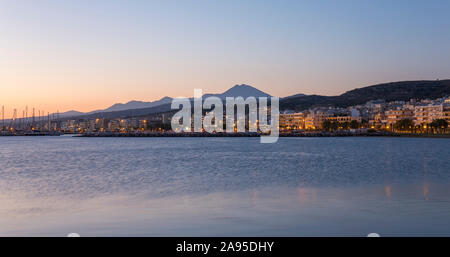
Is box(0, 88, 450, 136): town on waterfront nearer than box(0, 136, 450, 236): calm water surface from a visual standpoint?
No

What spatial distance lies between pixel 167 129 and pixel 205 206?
134m

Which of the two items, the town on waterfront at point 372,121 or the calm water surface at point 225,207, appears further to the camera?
the town on waterfront at point 372,121

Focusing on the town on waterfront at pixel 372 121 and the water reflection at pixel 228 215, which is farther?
the town on waterfront at pixel 372 121

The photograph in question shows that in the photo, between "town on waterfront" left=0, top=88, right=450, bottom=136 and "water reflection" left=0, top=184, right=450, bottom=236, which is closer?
"water reflection" left=0, top=184, right=450, bottom=236

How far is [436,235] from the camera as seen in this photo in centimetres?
714

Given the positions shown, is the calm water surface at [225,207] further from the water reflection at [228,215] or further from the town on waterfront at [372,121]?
the town on waterfront at [372,121]

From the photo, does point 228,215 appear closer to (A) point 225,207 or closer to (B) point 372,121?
(A) point 225,207

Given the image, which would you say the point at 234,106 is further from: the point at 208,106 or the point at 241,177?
the point at 241,177

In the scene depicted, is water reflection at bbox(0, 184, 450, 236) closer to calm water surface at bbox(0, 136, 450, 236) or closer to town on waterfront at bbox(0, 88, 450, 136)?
calm water surface at bbox(0, 136, 450, 236)

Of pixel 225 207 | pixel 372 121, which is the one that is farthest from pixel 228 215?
pixel 372 121

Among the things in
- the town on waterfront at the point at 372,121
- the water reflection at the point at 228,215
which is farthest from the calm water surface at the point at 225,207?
the town on waterfront at the point at 372,121

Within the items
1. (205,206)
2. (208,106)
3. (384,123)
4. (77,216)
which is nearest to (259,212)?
(205,206)

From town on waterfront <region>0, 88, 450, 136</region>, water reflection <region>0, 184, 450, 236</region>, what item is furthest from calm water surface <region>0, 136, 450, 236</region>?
town on waterfront <region>0, 88, 450, 136</region>

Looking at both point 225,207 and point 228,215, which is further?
point 225,207
